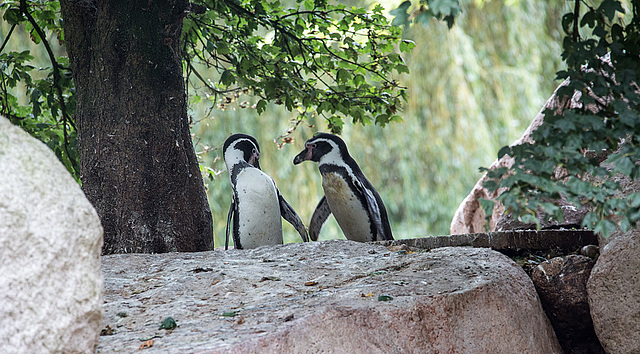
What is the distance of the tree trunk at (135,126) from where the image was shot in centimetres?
303

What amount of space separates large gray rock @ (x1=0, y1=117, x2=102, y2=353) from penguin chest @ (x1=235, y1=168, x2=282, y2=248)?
2.30 metres

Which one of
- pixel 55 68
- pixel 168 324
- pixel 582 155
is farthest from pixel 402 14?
pixel 55 68

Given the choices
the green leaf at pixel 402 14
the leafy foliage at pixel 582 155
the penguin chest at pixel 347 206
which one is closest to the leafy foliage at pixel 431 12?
the green leaf at pixel 402 14

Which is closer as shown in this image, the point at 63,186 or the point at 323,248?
the point at 63,186

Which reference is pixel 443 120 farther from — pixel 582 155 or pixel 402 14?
pixel 402 14

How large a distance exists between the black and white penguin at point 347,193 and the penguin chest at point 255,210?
0.30 m

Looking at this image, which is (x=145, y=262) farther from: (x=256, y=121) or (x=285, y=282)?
(x=256, y=121)

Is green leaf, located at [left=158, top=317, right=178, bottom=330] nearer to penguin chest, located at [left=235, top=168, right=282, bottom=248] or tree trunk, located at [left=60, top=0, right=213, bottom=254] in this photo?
tree trunk, located at [left=60, top=0, right=213, bottom=254]

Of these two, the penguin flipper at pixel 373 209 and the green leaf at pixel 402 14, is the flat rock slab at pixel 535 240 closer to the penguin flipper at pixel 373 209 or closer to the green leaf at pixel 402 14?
the penguin flipper at pixel 373 209

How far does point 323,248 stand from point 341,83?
1565 mm

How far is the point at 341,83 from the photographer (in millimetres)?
4094

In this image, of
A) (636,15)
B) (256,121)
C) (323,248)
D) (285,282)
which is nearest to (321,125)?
(256,121)

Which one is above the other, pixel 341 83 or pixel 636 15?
pixel 341 83

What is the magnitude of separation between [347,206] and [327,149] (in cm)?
37
